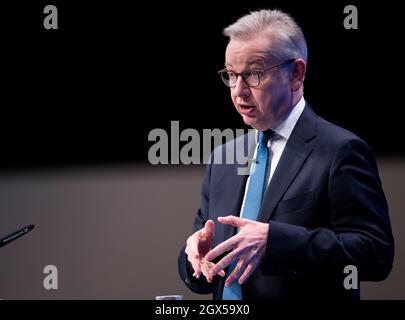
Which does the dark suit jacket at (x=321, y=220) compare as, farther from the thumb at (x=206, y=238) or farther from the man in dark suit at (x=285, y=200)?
the thumb at (x=206, y=238)

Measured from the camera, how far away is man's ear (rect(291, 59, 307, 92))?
1980mm

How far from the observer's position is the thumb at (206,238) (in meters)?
1.83

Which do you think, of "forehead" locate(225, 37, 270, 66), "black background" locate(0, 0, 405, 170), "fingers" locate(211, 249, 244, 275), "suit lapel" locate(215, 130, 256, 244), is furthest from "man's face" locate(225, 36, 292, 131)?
"black background" locate(0, 0, 405, 170)

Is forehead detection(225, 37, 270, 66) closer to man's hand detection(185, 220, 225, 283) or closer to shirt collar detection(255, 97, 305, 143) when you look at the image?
shirt collar detection(255, 97, 305, 143)

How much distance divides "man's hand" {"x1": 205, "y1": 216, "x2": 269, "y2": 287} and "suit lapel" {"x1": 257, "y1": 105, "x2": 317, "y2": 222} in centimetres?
15

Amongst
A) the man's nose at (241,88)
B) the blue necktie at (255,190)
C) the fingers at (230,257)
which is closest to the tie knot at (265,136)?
the blue necktie at (255,190)

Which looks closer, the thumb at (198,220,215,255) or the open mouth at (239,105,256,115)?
the thumb at (198,220,215,255)

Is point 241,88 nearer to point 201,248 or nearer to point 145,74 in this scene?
point 201,248

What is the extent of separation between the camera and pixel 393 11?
251cm

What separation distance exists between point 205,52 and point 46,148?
88 cm

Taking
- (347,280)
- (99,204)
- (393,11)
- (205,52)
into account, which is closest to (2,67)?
(99,204)

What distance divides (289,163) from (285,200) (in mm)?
117

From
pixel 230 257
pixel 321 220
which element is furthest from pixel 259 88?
pixel 230 257

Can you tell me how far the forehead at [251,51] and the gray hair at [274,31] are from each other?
0.02m
